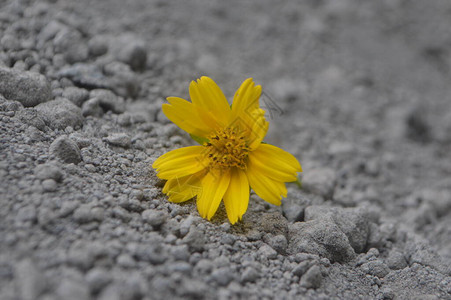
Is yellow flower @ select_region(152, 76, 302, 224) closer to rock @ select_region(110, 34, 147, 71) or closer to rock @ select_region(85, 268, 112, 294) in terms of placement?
rock @ select_region(85, 268, 112, 294)

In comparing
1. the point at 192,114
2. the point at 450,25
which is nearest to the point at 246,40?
the point at 192,114

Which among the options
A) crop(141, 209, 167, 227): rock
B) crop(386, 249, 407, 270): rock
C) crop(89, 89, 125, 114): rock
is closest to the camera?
crop(141, 209, 167, 227): rock

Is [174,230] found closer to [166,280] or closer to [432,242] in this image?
[166,280]

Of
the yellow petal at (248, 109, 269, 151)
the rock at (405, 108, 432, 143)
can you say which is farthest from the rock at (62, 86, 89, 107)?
the rock at (405, 108, 432, 143)

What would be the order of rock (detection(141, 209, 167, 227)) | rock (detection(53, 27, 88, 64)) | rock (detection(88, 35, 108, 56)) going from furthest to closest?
rock (detection(88, 35, 108, 56)) → rock (detection(53, 27, 88, 64)) → rock (detection(141, 209, 167, 227))

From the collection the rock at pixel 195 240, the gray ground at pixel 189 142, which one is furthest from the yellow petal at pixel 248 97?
the rock at pixel 195 240

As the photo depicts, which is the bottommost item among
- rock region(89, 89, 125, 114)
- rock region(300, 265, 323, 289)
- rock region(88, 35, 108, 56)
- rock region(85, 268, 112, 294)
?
rock region(85, 268, 112, 294)
